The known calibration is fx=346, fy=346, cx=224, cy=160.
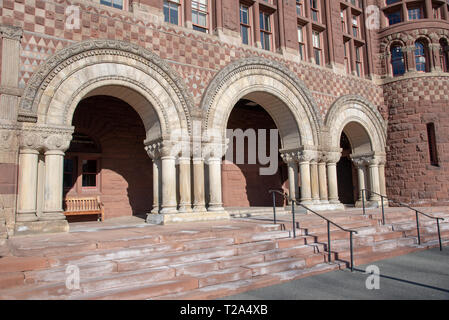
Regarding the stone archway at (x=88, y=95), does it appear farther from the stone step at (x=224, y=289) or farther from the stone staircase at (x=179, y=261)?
the stone step at (x=224, y=289)

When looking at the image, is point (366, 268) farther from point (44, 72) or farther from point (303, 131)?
point (44, 72)

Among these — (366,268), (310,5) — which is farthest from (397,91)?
(366,268)

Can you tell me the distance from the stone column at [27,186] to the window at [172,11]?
5.54 metres

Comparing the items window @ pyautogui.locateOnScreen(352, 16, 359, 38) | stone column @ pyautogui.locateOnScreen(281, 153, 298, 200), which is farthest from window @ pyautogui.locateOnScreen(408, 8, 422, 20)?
stone column @ pyautogui.locateOnScreen(281, 153, 298, 200)

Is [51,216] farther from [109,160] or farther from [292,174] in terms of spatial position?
[292,174]

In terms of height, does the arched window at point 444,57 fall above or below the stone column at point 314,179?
above

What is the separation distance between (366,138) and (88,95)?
445 inches

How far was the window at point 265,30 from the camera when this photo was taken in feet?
41.0

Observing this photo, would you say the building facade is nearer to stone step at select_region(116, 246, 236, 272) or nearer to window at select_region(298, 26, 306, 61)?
window at select_region(298, 26, 306, 61)

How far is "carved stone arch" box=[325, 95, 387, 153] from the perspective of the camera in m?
13.2

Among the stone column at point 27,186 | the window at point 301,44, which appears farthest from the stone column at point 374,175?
the stone column at point 27,186

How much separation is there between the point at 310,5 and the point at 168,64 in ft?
25.1

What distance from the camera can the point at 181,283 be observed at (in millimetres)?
4664

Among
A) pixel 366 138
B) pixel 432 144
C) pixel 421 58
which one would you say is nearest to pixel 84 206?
pixel 366 138
